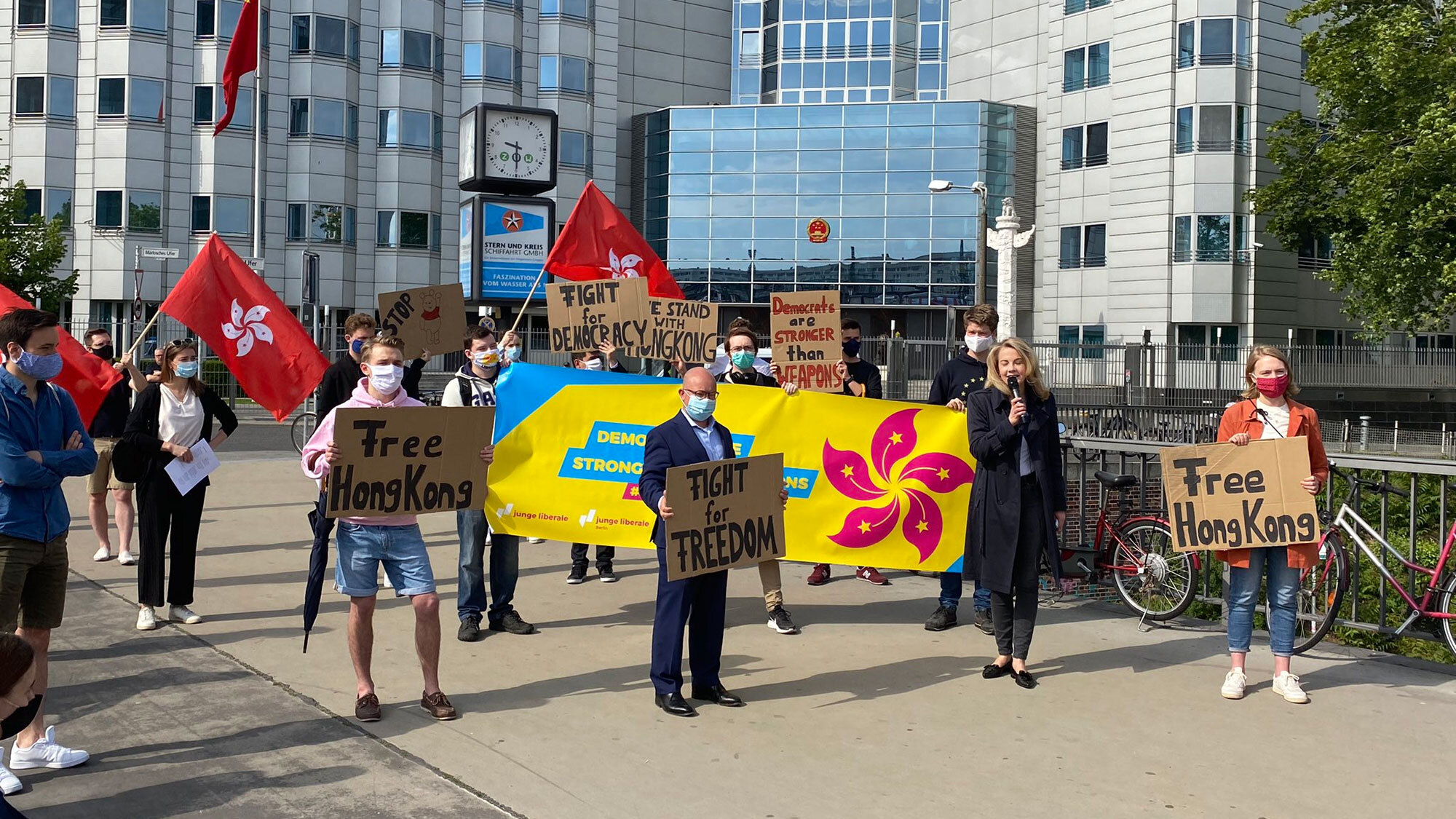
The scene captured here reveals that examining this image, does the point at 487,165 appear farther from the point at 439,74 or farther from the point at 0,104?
the point at 0,104

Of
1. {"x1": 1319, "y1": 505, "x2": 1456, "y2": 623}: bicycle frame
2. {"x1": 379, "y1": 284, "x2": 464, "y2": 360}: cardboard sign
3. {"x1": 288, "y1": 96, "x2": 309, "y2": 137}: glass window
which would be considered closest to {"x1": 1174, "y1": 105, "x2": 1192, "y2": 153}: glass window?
{"x1": 288, "y1": 96, "x2": 309, "y2": 137}: glass window

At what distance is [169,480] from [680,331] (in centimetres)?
438

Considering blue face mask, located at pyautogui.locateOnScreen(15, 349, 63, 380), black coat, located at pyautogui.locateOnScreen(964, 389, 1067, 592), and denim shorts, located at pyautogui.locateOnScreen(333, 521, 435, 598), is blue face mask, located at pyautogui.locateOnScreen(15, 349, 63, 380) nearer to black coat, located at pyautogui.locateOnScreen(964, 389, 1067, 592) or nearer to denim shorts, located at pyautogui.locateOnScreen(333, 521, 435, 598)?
denim shorts, located at pyautogui.locateOnScreen(333, 521, 435, 598)

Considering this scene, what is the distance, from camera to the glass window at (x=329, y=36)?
2023 inches

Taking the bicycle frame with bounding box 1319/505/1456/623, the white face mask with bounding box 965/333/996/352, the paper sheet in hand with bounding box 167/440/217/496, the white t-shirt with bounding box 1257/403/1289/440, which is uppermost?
the white face mask with bounding box 965/333/996/352

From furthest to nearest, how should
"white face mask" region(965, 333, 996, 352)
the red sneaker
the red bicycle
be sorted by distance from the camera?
1. the red sneaker
2. the red bicycle
3. "white face mask" region(965, 333, 996, 352)

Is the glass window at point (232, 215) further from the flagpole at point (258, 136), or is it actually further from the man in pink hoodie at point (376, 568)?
the man in pink hoodie at point (376, 568)

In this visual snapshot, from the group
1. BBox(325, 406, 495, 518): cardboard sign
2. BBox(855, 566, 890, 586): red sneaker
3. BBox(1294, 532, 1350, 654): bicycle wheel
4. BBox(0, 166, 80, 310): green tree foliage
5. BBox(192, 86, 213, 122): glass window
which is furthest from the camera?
BBox(192, 86, 213, 122): glass window

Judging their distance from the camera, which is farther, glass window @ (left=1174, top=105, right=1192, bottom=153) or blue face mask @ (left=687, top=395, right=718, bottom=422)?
glass window @ (left=1174, top=105, right=1192, bottom=153)

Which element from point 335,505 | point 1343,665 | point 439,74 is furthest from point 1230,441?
point 439,74

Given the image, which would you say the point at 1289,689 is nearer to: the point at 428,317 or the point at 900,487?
the point at 900,487

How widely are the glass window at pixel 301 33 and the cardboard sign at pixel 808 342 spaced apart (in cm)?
4550

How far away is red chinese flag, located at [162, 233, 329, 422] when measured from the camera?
10.6 meters

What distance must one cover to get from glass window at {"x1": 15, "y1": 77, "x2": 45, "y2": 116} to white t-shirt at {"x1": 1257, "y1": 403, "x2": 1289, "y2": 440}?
50504 millimetres
